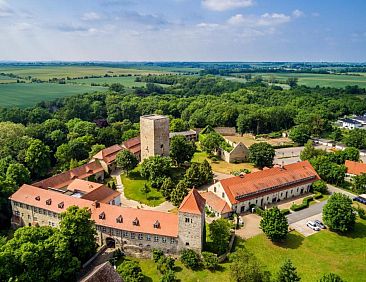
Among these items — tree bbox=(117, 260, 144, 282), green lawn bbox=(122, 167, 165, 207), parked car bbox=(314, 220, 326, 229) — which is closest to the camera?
tree bbox=(117, 260, 144, 282)

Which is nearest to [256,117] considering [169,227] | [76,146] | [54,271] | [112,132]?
[112,132]

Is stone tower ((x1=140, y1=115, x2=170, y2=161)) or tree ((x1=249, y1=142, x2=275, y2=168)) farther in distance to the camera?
tree ((x1=249, y1=142, x2=275, y2=168))

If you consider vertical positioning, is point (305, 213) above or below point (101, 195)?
below

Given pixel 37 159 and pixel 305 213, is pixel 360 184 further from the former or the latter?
pixel 37 159

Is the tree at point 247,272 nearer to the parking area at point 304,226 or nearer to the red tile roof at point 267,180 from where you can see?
the parking area at point 304,226

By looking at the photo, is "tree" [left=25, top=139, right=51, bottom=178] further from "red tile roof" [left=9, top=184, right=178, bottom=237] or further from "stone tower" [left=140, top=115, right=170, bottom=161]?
"stone tower" [left=140, top=115, right=170, bottom=161]

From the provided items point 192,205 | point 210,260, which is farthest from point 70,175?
point 210,260

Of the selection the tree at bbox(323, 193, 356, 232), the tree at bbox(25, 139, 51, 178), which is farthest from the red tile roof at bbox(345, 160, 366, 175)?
the tree at bbox(25, 139, 51, 178)
